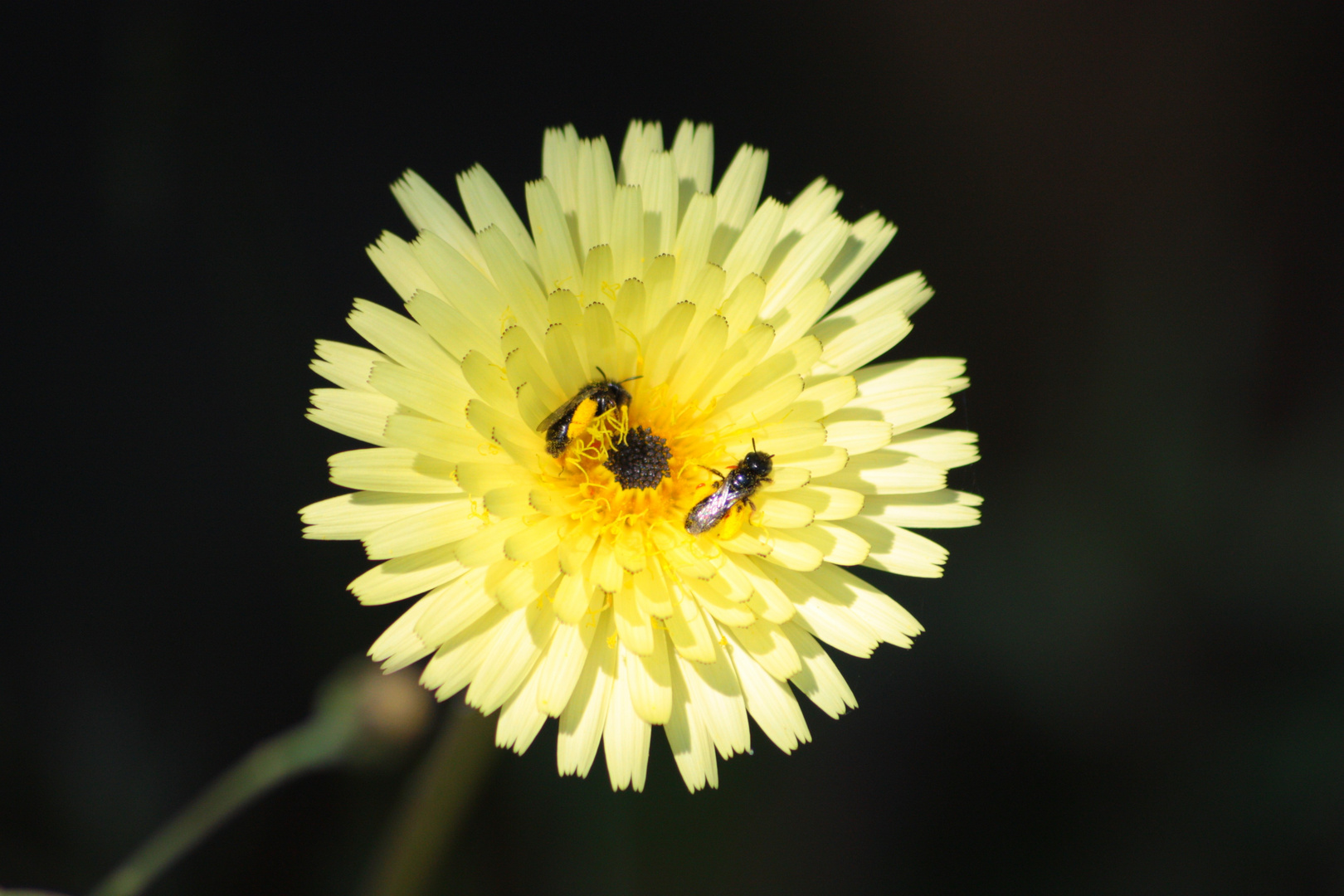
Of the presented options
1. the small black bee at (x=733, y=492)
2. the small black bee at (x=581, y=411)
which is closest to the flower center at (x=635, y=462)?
the small black bee at (x=581, y=411)

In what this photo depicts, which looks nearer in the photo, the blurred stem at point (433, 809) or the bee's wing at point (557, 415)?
the bee's wing at point (557, 415)

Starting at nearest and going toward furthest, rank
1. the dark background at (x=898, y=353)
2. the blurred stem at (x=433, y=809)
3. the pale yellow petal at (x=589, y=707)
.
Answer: the pale yellow petal at (x=589, y=707), the blurred stem at (x=433, y=809), the dark background at (x=898, y=353)

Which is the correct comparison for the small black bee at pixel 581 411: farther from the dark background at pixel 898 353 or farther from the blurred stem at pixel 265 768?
the dark background at pixel 898 353

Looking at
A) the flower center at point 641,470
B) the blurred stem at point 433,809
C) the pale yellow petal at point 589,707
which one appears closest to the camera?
the pale yellow petal at point 589,707

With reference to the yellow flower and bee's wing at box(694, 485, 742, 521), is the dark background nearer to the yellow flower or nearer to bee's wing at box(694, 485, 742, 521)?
the yellow flower

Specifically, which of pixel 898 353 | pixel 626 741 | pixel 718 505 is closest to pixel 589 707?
pixel 626 741

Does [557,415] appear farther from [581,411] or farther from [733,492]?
[733,492]

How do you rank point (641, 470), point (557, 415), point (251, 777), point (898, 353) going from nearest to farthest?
point (557, 415) → point (641, 470) → point (251, 777) → point (898, 353)
